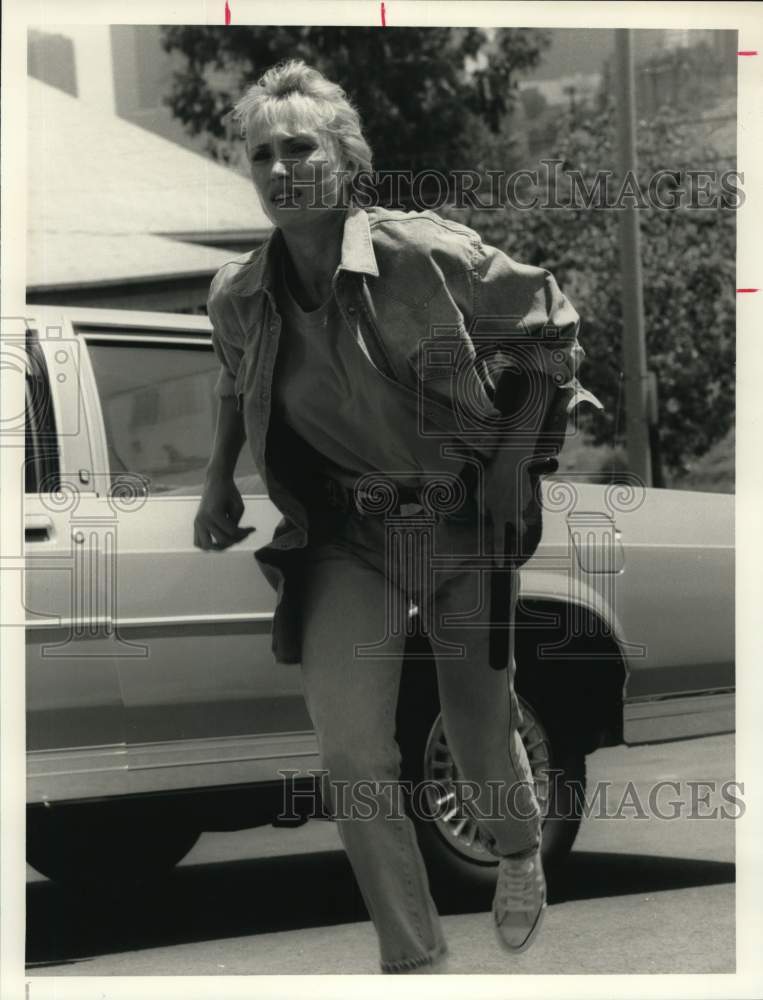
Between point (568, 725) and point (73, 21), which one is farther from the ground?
point (73, 21)

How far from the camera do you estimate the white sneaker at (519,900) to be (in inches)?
159

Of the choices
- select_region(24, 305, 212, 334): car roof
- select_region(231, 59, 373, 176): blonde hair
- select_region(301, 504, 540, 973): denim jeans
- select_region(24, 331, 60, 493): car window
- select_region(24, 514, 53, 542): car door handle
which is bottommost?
select_region(301, 504, 540, 973): denim jeans

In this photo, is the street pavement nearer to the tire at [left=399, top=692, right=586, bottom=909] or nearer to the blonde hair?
the tire at [left=399, top=692, right=586, bottom=909]

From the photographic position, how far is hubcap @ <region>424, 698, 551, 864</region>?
457 cm

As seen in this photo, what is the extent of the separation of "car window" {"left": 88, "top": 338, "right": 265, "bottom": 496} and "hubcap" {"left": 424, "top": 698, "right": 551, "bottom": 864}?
83 cm

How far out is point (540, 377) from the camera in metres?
3.82

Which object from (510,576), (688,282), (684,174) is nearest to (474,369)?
(510,576)

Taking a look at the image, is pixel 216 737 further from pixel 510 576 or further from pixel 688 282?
pixel 688 282

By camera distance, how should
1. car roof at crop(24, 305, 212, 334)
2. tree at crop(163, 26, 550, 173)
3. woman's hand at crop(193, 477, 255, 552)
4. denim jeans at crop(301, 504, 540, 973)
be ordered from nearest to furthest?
denim jeans at crop(301, 504, 540, 973), woman's hand at crop(193, 477, 255, 552), tree at crop(163, 26, 550, 173), car roof at crop(24, 305, 212, 334)

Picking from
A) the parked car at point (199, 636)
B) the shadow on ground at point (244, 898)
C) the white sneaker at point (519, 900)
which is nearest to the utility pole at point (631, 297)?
the parked car at point (199, 636)

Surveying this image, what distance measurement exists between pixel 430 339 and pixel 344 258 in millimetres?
250

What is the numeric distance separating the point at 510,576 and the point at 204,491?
73cm

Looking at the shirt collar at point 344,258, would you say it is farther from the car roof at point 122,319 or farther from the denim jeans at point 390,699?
the car roof at point 122,319

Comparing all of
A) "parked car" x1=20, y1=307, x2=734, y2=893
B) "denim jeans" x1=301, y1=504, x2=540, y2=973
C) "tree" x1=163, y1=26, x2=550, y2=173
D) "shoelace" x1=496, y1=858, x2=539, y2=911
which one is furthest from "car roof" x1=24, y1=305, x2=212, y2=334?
"shoelace" x1=496, y1=858, x2=539, y2=911
